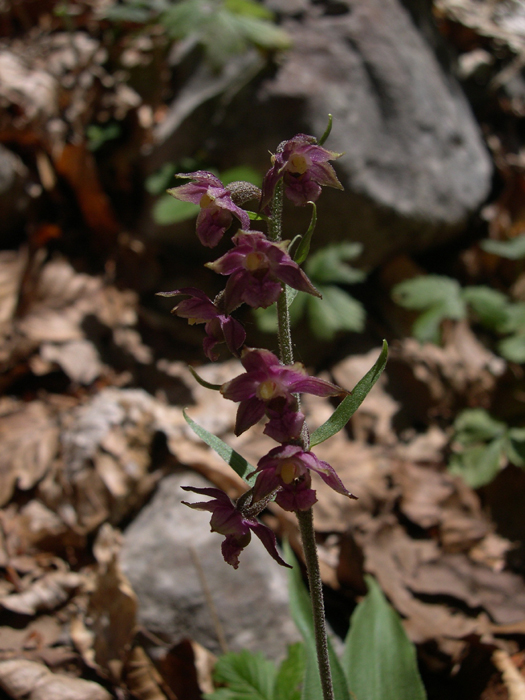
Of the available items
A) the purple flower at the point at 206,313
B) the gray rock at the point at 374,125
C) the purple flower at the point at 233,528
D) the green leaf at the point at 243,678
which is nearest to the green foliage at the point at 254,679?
the green leaf at the point at 243,678

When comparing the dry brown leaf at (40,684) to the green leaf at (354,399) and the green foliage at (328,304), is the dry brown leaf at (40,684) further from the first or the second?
the green foliage at (328,304)

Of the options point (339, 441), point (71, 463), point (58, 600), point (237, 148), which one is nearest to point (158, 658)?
point (58, 600)

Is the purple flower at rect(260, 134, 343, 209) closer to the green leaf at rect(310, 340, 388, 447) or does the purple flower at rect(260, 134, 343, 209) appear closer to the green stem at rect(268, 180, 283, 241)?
the green stem at rect(268, 180, 283, 241)

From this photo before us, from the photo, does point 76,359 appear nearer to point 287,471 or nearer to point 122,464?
point 122,464

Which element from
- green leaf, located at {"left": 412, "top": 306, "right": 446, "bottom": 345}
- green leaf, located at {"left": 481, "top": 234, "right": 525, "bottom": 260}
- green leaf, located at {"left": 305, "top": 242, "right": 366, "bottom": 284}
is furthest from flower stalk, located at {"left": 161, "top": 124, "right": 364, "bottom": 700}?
green leaf, located at {"left": 481, "top": 234, "right": 525, "bottom": 260}

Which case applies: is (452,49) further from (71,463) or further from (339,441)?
(71,463)
